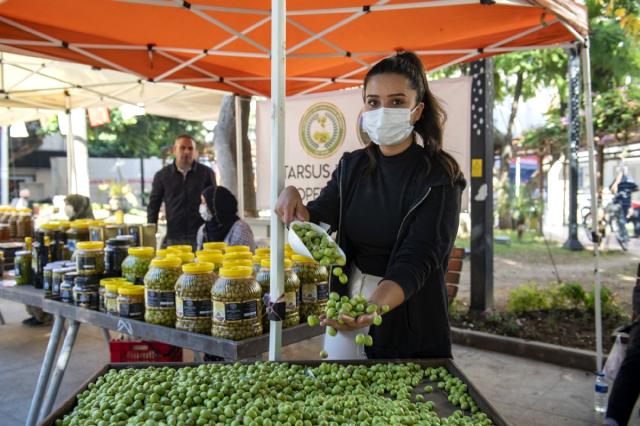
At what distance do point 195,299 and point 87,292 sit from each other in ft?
3.43

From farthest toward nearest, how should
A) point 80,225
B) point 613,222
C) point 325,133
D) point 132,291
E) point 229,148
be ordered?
point 613,222, point 229,148, point 325,133, point 80,225, point 132,291

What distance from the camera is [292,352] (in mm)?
5660

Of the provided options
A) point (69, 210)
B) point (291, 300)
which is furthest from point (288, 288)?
point (69, 210)

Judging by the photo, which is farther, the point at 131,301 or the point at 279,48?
the point at 131,301

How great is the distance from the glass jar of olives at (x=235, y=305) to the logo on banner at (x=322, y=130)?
10.0ft

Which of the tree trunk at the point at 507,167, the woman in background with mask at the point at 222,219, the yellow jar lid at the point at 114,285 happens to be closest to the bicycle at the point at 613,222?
the tree trunk at the point at 507,167

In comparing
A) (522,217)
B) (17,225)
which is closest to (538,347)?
(17,225)

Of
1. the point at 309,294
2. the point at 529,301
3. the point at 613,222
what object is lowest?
the point at 529,301

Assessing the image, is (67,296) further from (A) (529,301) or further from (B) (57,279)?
(A) (529,301)

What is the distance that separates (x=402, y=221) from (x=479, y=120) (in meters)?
4.47

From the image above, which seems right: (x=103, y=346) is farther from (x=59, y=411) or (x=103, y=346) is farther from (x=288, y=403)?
(x=288, y=403)

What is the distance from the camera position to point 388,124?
82.6 inches

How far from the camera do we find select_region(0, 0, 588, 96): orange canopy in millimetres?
3662

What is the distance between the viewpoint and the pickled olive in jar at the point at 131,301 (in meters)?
2.91
